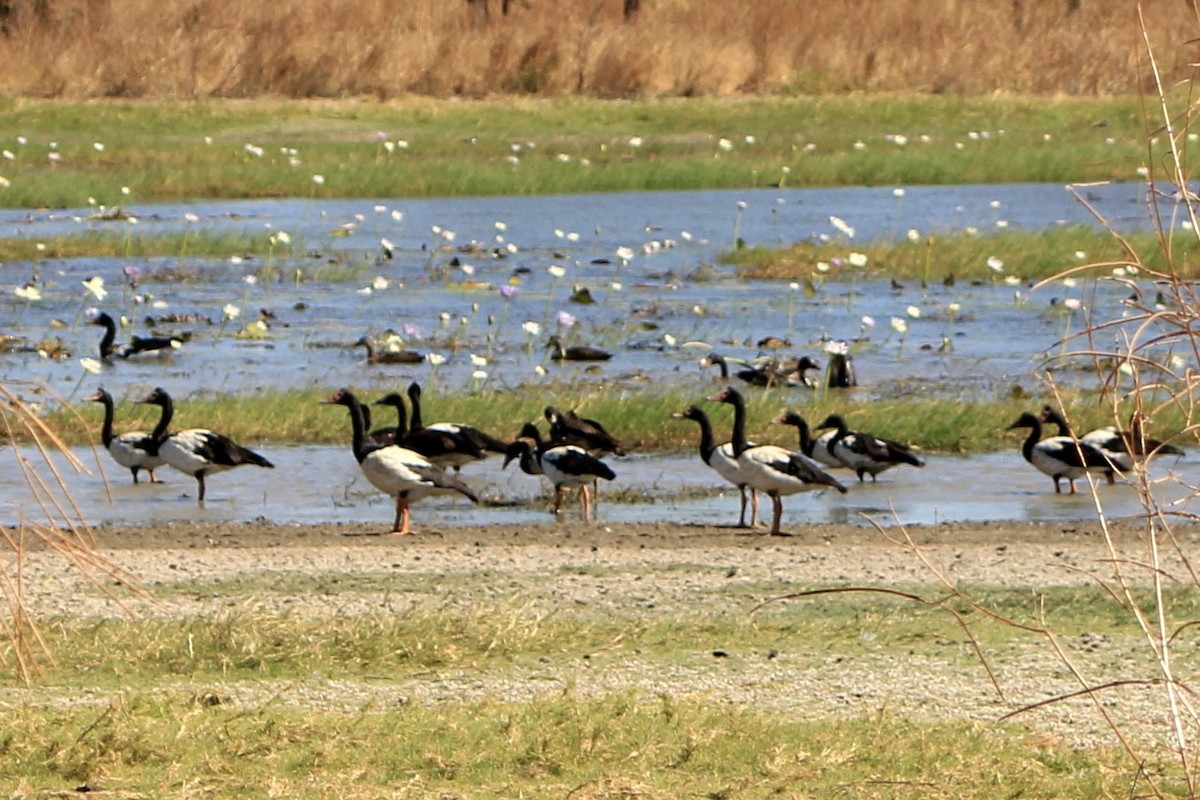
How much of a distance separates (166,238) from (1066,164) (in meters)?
14.9

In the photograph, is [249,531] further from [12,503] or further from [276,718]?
[276,718]

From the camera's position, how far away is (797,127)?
39.0 metres

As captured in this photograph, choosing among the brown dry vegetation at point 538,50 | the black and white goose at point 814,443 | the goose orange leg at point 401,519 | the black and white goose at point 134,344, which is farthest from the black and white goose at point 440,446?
the brown dry vegetation at point 538,50

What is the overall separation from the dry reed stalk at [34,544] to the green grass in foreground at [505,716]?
33 cm

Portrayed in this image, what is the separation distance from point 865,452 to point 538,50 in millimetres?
29898

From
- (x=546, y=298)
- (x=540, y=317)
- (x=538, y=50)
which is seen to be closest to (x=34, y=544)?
(x=540, y=317)

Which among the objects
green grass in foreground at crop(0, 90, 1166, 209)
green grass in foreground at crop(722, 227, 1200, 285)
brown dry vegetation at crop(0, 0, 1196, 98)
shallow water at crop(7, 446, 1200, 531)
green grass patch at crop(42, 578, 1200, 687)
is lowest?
shallow water at crop(7, 446, 1200, 531)

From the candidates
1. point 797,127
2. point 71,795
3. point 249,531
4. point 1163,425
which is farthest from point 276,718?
point 797,127

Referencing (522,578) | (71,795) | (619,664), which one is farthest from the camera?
(522,578)

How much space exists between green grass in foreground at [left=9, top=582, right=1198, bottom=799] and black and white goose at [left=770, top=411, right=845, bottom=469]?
13.4 feet

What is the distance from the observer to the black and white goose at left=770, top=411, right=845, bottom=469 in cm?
1380

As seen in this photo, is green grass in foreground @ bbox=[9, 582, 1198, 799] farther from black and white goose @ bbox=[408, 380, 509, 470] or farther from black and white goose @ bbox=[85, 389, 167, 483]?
black and white goose @ bbox=[85, 389, 167, 483]

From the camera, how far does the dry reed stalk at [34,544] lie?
Answer: 14.9ft

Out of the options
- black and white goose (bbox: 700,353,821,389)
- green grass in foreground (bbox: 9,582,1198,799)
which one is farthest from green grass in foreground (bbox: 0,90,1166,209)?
green grass in foreground (bbox: 9,582,1198,799)
